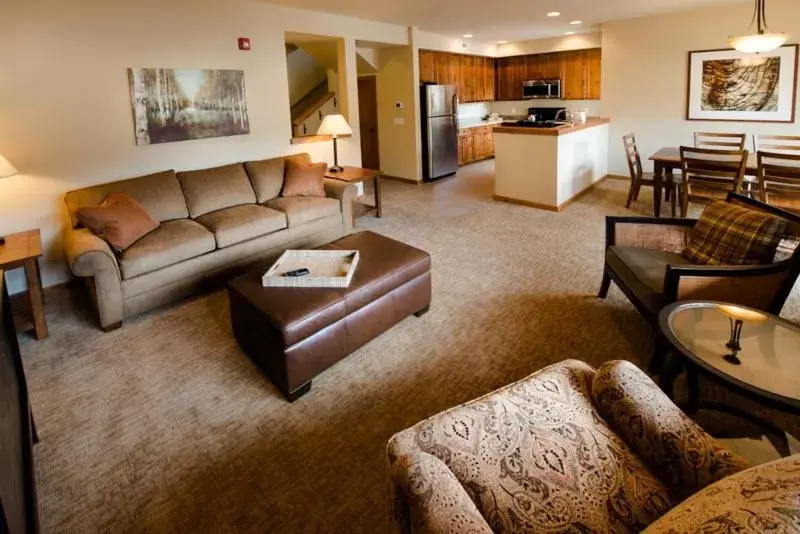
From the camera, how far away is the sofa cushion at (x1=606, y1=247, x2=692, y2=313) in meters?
2.49

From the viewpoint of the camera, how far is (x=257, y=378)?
2.56 metres

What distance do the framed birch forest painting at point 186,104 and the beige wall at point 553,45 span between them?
6.38m

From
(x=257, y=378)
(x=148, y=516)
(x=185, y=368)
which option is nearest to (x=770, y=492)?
(x=148, y=516)

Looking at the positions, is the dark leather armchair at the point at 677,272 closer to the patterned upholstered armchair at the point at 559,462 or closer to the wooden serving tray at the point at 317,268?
the patterned upholstered armchair at the point at 559,462

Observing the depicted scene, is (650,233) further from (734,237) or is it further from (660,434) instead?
(660,434)

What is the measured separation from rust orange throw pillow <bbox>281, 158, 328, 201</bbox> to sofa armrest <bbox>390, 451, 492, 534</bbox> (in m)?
3.71

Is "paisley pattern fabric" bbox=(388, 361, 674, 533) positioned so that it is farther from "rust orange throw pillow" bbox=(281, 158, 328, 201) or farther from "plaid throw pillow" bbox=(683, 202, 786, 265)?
"rust orange throw pillow" bbox=(281, 158, 328, 201)

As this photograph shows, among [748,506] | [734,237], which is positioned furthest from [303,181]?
[748,506]

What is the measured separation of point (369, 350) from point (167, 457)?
3.81 ft

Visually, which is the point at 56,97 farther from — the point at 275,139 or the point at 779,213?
the point at 779,213

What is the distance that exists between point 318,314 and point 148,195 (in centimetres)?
231

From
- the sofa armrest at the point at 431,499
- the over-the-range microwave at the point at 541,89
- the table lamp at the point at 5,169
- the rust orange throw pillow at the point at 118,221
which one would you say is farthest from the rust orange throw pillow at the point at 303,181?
the over-the-range microwave at the point at 541,89

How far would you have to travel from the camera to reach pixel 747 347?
1859 millimetres

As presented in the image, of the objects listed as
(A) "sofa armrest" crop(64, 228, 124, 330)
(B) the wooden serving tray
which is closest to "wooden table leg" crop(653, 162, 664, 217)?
(B) the wooden serving tray
